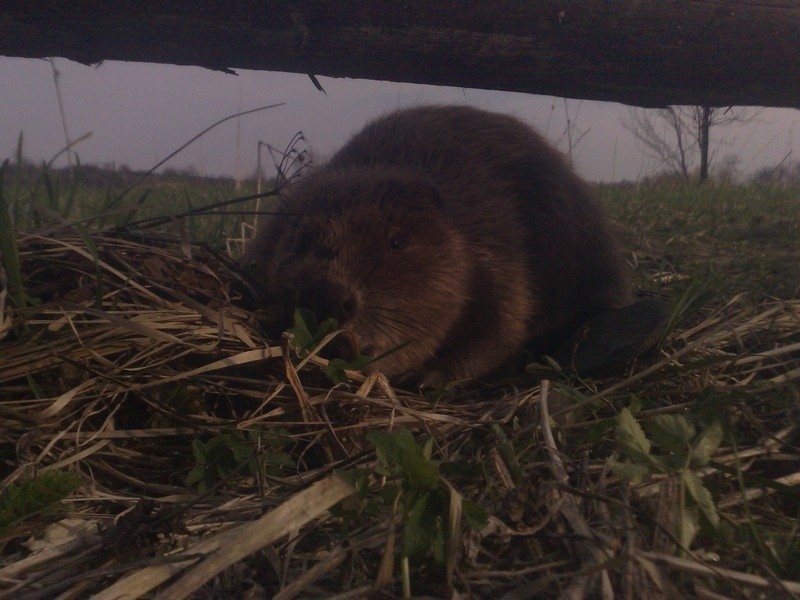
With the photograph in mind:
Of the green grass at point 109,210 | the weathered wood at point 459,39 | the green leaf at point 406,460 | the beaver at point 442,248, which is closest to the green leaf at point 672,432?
the green leaf at point 406,460

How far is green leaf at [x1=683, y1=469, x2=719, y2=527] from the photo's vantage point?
138cm

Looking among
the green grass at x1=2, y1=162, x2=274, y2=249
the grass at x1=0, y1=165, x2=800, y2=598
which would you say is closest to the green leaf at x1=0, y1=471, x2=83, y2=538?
the grass at x1=0, y1=165, x2=800, y2=598

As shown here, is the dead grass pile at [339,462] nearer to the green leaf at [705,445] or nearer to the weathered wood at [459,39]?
the green leaf at [705,445]

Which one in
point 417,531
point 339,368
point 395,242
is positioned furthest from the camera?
point 395,242

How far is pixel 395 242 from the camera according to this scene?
108 inches

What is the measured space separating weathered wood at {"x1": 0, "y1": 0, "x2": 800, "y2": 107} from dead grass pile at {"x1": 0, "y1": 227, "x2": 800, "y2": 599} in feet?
2.75

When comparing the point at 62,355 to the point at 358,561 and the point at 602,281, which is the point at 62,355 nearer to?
the point at 358,561

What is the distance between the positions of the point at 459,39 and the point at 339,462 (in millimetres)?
1861

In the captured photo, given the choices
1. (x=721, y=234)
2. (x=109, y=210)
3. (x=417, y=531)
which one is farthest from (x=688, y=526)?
(x=721, y=234)

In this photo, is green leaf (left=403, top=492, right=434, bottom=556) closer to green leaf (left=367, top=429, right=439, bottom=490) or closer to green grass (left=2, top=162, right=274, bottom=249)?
green leaf (left=367, top=429, right=439, bottom=490)

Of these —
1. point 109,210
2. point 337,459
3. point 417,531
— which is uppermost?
point 109,210

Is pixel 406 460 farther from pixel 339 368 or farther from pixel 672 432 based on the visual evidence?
pixel 339 368

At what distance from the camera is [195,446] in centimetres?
186

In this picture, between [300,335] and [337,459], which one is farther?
[300,335]
